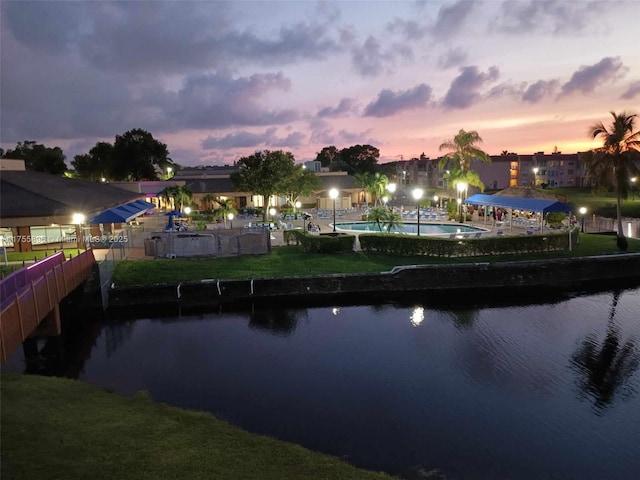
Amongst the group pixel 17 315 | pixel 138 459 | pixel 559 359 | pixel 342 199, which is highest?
pixel 342 199

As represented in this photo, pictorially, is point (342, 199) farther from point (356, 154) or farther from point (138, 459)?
point (356, 154)

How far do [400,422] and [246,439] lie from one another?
405 centimetres

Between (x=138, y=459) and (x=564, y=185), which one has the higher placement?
(x=564, y=185)

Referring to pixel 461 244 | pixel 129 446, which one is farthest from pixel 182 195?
pixel 129 446

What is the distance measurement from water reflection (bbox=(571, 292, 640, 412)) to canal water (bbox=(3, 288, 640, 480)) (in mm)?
56

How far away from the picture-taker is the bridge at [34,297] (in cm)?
1217

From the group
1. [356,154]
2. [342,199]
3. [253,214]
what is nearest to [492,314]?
[253,214]

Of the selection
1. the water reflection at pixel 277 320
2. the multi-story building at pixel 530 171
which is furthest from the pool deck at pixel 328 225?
the multi-story building at pixel 530 171

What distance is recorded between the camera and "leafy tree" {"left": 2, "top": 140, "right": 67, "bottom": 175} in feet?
287

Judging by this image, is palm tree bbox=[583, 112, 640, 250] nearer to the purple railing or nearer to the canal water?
the canal water

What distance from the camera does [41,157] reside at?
88.2 metres

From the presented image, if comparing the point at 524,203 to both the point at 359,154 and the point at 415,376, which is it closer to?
the point at 415,376

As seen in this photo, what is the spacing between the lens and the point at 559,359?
630 inches

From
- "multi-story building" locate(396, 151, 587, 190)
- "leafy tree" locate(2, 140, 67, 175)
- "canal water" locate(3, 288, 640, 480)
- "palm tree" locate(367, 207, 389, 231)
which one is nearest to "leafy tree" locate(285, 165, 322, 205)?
"palm tree" locate(367, 207, 389, 231)
